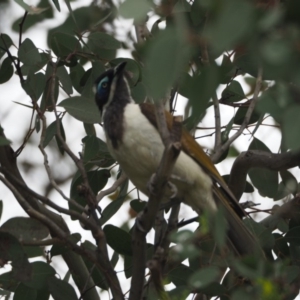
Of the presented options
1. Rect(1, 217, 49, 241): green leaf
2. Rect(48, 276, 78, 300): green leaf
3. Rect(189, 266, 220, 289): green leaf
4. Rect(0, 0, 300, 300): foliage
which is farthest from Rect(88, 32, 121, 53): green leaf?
Rect(189, 266, 220, 289): green leaf

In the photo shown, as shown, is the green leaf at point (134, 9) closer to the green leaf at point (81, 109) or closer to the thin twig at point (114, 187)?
the green leaf at point (81, 109)

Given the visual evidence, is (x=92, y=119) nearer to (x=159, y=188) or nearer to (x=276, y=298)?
(x=159, y=188)

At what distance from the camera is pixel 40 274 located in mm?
3111

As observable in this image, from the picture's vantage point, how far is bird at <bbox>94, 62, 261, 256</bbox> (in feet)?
10.1

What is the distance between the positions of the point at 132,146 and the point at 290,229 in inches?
32.6

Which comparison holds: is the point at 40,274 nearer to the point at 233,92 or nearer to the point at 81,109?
the point at 81,109

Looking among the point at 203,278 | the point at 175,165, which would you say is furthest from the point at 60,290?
the point at 203,278

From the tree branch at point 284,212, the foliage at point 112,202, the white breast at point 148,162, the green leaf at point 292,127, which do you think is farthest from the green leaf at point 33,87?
the green leaf at point 292,127

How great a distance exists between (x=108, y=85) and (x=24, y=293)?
1041 mm

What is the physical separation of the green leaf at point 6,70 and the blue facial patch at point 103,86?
0.42 m

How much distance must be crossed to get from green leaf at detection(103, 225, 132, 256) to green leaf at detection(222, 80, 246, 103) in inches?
36.3

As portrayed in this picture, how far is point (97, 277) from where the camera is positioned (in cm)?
344

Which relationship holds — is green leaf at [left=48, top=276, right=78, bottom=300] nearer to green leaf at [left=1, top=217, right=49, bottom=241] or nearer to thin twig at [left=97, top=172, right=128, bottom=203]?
green leaf at [left=1, top=217, right=49, bottom=241]

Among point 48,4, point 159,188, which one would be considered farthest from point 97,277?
point 48,4
